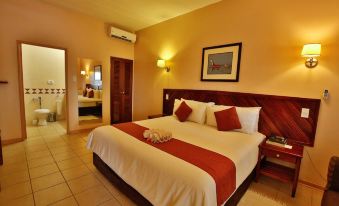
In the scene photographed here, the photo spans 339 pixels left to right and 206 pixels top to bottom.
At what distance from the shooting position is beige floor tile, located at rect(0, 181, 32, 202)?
5.87ft

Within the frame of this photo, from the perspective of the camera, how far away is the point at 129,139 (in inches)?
77.7

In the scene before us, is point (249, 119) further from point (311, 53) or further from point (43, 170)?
point (43, 170)

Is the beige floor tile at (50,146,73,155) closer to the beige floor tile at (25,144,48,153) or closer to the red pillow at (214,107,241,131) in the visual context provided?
the beige floor tile at (25,144,48,153)

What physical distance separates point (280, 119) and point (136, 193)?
2264mm

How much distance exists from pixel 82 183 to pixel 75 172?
0.34m

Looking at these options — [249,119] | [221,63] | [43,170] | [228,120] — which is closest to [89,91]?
[43,170]

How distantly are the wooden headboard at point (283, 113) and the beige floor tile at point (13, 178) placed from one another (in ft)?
10.7

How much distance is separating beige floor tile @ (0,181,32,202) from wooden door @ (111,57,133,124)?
2947 millimetres

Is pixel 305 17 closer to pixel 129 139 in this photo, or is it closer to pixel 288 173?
pixel 288 173

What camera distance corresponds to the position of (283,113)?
2406mm

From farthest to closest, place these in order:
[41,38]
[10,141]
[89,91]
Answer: [89,91], [41,38], [10,141]

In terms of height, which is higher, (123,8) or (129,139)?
(123,8)

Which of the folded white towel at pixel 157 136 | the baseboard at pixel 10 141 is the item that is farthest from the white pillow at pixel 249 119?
the baseboard at pixel 10 141

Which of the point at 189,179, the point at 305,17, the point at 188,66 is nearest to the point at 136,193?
the point at 189,179
